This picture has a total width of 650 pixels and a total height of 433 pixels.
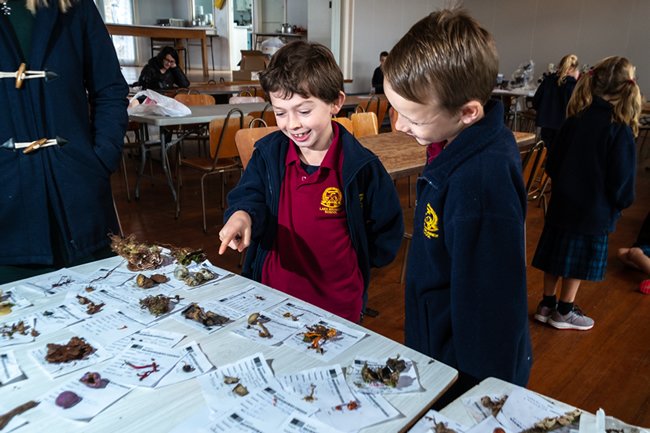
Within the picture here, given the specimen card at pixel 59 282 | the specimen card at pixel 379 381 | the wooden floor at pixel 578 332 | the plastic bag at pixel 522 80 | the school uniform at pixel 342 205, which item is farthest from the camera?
the plastic bag at pixel 522 80

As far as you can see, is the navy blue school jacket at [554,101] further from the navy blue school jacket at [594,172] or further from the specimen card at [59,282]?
the specimen card at [59,282]

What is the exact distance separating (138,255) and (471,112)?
0.94 metres

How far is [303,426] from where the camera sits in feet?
2.32

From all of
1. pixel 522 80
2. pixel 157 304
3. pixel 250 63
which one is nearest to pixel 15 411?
pixel 157 304

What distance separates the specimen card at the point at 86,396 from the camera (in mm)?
732

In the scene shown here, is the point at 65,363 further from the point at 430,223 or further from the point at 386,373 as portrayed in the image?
the point at 430,223

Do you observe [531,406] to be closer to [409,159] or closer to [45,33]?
[45,33]

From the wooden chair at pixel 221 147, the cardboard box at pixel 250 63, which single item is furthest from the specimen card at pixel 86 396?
the cardboard box at pixel 250 63

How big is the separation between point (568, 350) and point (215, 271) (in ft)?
5.74

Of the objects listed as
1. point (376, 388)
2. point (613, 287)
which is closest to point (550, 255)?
point (613, 287)

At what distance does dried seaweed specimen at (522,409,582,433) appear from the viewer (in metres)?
0.72

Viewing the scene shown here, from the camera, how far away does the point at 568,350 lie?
2176 mm

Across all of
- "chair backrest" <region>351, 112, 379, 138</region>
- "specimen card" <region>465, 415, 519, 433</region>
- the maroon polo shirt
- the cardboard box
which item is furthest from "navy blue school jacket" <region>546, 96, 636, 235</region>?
the cardboard box

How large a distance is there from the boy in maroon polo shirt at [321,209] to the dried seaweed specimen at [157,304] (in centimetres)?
31
